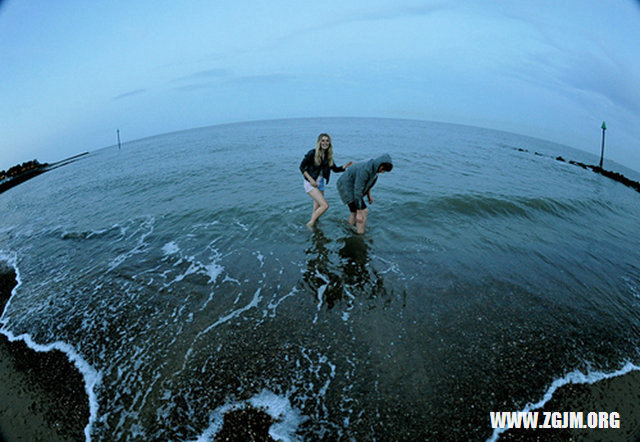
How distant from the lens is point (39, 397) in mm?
3641

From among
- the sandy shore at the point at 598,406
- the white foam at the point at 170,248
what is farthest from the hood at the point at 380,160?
the white foam at the point at 170,248

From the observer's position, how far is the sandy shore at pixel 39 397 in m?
3.21

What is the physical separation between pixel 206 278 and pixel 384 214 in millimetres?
6534

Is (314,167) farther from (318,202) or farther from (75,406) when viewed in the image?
(75,406)

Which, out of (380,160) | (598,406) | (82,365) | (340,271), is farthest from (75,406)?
(598,406)

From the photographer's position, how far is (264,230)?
8.87 m

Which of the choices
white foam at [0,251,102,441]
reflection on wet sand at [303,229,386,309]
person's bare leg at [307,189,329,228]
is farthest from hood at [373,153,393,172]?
white foam at [0,251,102,441]

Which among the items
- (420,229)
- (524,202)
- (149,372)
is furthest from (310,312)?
(524,202)

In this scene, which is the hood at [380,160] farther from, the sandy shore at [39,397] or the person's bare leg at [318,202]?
the sandy shore at [39,397]

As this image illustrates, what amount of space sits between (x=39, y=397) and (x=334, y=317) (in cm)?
436

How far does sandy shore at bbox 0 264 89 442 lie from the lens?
3.21m

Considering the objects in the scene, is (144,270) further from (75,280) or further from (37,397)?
(37,397)

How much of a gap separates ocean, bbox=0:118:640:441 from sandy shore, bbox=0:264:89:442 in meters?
0.16

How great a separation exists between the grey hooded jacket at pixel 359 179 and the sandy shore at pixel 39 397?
6.13 m
